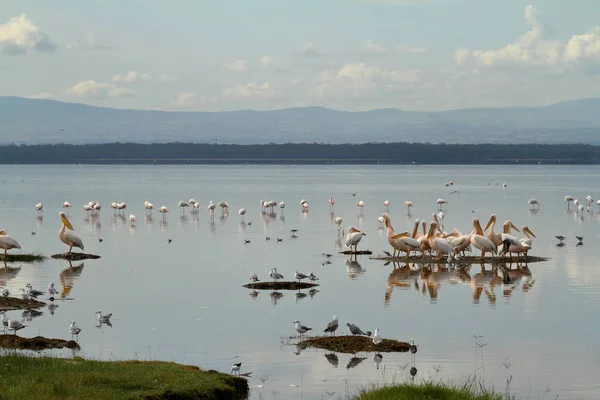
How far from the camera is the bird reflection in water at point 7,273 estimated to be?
25106 millimetres

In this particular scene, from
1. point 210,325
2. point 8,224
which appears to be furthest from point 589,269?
point 8,224

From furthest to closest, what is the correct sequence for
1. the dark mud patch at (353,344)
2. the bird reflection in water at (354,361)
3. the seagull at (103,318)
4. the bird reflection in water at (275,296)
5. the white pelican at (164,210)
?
the white pelican at (164,210) → the bird reflection in water at (275,296) → the seagull at (103,318) → the dark mud patch at (353,344) → the bird reflection in water at (354,361)

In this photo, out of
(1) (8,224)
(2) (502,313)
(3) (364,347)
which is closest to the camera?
(3) (364,347)

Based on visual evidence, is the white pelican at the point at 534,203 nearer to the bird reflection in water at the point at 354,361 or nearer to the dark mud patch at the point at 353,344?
the dark mud patch at the point at 353,344

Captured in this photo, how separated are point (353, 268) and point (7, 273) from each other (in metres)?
9.65

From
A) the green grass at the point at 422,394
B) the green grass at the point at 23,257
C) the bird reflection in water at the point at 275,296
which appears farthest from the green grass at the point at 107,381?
the green grass at the point at 23,257

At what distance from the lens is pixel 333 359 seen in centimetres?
1569

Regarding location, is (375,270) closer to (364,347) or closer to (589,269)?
(589,269)

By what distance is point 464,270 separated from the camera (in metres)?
27.3

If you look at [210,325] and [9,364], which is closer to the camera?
[9,364]

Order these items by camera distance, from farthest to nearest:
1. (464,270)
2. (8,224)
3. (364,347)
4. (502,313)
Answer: (8,224), (464,270), (502,313), (364,347)

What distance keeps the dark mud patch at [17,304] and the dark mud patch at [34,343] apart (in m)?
3.85

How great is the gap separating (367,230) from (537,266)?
49.5 ft

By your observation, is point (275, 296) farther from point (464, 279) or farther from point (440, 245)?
point (440, 245)
